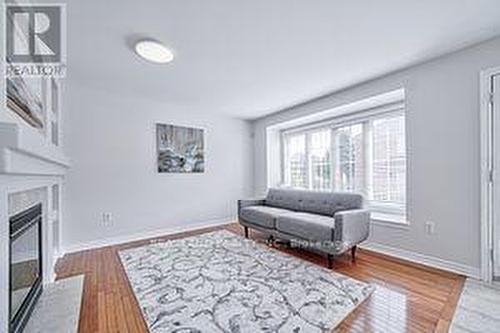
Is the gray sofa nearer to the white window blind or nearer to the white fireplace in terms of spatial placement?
the white window blind

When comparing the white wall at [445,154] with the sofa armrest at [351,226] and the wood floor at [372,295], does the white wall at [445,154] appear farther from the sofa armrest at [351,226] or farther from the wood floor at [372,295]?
the sofa armrest at [351,226]

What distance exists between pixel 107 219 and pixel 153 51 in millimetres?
2556

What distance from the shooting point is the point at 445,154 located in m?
2.70

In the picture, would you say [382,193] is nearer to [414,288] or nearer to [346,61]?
[414,288]

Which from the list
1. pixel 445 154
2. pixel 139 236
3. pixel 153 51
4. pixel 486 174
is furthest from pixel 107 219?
pixel 486 174

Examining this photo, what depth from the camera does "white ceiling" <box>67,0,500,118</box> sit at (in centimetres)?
202

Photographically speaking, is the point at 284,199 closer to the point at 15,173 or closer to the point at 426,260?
the point at 426,260

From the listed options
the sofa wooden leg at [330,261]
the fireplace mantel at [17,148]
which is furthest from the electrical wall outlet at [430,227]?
the fireplace mantel at [17,148]

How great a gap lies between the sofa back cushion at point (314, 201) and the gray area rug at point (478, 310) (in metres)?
1.27

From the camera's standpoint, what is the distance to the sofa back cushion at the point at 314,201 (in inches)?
128

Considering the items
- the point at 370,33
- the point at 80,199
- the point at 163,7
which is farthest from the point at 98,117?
the point at 370,33

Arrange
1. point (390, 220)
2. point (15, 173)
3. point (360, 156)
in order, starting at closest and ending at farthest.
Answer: point (15, 173) < point (390, 220) < point (360, 156)

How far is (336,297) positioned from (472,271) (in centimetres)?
153

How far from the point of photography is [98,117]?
3.73m
